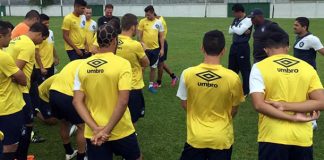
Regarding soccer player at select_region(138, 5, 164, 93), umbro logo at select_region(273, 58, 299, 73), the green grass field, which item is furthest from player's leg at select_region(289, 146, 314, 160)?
soccer player at select_region(138, 5, 164, 93)

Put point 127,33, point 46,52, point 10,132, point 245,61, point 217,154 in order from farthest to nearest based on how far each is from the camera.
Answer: point 245,61
point 46,52
point 127,33
point 10,132
point 217,154

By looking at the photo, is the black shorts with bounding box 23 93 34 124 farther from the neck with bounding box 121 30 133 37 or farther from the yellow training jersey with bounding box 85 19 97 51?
the yellow training jersey with bounding box 85 19 97 51

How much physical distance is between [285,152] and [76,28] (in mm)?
6727

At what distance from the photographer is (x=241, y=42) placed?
9.47m

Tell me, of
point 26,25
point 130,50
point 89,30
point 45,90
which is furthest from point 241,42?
point 45,90

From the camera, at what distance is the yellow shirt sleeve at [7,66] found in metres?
4.55

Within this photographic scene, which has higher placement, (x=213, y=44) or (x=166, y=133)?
(x=213, y=44)

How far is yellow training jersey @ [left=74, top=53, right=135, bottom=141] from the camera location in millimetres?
3807

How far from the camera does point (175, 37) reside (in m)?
23.9

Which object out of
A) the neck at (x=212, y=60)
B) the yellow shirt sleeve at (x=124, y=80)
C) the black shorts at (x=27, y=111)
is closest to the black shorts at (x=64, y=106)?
the black shorts at (x=27, y=111)

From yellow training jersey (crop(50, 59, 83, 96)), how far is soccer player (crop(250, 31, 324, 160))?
8.23ft

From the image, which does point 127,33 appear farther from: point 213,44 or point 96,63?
point 213,44

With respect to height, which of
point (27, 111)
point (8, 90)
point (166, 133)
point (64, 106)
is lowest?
point (166, 133)

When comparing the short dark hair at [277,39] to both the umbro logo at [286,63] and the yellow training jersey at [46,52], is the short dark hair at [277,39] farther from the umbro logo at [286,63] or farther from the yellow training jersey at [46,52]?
the yellow training jersey at [46,52]
